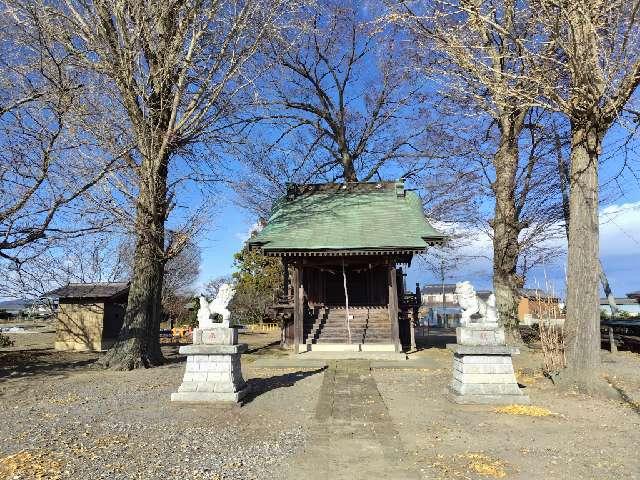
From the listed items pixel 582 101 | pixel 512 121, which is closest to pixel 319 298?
pixel 512 121

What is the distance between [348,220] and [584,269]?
35.8ft

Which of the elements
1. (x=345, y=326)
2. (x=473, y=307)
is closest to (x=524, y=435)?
(x=473, y=307)

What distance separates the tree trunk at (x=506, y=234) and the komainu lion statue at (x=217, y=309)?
11.6 m

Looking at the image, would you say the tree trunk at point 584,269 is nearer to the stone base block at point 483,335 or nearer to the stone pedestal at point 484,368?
the stone pedestal at point 484,368

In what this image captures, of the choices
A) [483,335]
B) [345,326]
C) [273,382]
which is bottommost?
[273,382]

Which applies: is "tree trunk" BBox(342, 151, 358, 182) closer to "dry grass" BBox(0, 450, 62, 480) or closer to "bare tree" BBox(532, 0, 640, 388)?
"bare tree" BBox(532, 0, 640, 388)

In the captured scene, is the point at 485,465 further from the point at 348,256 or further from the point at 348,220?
the point at 348,220

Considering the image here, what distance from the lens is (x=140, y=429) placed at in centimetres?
663

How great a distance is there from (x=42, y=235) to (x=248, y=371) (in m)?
6.89

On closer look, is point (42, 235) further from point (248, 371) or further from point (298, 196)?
point (298, 196)

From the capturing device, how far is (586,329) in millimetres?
8992

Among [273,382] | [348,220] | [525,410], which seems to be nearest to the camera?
[525,410]

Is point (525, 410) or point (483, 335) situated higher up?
point (483, 335)

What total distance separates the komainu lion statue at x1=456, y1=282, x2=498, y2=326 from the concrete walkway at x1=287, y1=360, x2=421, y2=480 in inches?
92.6
